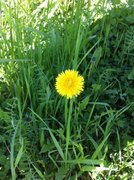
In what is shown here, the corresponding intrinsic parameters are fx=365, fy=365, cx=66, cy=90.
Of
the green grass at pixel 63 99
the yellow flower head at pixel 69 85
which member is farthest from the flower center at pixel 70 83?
the green grass at pixel 63 99

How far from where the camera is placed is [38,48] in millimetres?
1746

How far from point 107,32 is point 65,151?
704mm

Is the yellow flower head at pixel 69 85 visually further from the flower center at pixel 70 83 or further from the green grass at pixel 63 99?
the green grass at pixel 63 99

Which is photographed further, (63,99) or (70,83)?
(63,99)

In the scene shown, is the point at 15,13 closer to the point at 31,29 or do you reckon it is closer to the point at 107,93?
the point at 31,29

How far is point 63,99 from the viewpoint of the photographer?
5.42 ft

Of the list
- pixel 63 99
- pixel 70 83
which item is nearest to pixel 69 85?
pixel 70 83

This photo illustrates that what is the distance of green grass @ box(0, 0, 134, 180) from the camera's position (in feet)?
5.08

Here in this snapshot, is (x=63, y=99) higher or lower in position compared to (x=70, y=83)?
lower

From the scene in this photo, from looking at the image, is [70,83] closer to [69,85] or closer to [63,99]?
[69,85]

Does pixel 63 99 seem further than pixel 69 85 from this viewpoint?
Yes

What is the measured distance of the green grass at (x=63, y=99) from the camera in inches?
61.0

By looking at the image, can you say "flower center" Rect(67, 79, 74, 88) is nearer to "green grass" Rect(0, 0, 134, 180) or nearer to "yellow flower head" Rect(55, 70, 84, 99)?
"yellow flower head" Rect(55, 70, 84, 99)

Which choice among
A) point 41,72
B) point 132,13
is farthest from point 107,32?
point 41,72
